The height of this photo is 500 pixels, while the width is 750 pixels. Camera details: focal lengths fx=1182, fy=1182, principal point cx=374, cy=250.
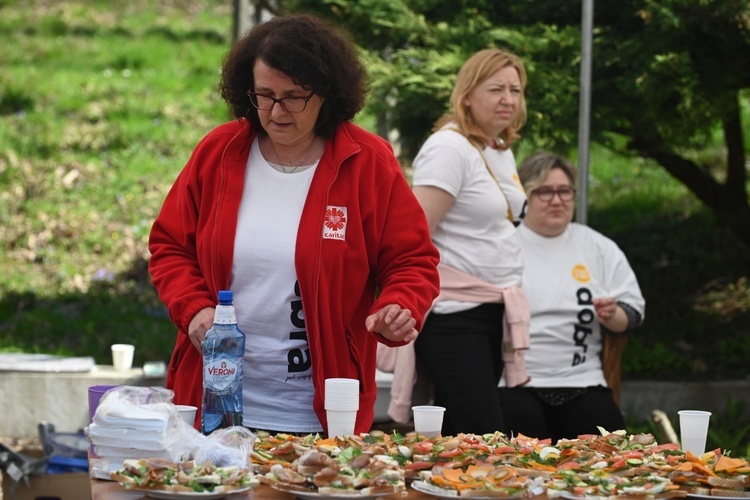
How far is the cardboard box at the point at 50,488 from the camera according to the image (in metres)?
4.54

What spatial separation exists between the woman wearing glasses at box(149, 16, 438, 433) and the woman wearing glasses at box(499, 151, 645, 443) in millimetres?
1698

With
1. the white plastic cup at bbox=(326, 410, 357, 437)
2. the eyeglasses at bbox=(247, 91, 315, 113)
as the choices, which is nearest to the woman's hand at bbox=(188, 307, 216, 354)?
the white plastic cup at bbox=(326, 410, 357, 437)

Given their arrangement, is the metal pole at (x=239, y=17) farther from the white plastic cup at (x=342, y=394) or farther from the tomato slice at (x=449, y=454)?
the tomato slice at (x=449, y=454)

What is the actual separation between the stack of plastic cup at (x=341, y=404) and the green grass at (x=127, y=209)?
11.2 ft

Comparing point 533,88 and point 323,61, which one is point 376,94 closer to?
point 533,88

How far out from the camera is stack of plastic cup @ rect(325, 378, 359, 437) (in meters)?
2.62

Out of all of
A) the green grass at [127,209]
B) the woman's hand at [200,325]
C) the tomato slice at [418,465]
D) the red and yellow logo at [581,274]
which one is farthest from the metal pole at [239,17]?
the tomato slice at [418,465]

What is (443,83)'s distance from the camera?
543cm

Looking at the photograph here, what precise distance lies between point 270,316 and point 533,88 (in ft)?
9.33

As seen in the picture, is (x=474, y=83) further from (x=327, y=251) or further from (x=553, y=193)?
(x=327, y=251)

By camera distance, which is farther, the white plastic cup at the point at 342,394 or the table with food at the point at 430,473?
the white plastic cup at the point at 342,394

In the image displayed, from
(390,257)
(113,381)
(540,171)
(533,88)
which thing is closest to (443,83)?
(533,88)

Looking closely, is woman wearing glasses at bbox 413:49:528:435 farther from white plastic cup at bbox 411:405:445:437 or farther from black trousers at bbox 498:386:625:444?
white plastic cup at bbox 411:405:445:437

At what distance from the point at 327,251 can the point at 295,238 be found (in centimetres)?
9
